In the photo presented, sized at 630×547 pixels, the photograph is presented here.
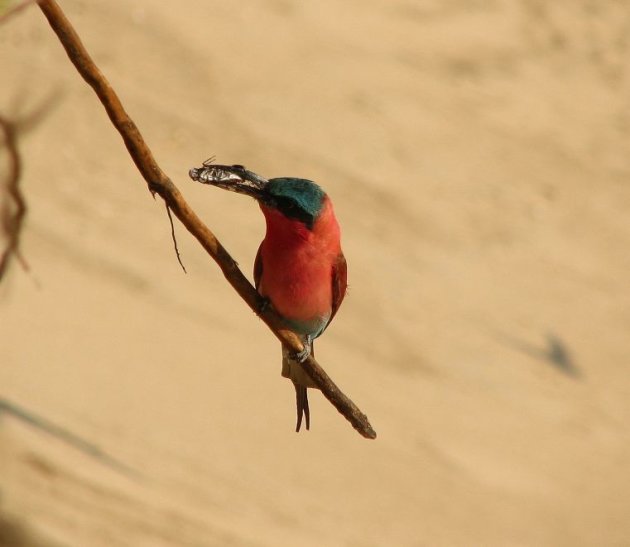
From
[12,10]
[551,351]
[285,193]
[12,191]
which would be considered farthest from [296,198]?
[551,351]

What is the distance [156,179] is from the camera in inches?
65.9

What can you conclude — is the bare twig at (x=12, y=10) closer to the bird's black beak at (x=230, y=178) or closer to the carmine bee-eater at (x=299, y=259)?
the bird's black beak at (x=230, y=178)

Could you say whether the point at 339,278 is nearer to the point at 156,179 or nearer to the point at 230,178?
the point at 230,178

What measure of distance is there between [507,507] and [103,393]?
7.92ft

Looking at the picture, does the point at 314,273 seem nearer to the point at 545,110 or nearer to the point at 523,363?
the point at 523,363

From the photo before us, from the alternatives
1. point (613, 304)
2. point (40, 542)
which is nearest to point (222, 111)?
point (613, 304)

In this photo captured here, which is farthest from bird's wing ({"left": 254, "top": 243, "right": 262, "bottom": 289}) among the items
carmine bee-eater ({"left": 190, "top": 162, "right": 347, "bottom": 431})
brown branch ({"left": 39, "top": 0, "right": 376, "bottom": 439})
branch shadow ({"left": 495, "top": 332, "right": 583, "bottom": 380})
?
branch shadow ({"left": 495, "top": 332, "right": 583, "bottom": 380})

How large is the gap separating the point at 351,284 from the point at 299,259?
4.43 metres

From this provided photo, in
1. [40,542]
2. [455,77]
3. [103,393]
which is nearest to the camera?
[40,542]

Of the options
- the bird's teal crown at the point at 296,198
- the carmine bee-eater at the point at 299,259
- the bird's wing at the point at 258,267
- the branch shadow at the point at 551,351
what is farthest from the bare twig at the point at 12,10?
the branch shadow at the point at 551,351

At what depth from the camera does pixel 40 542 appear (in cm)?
511

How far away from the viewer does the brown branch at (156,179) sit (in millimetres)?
1499

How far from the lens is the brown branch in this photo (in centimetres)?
150

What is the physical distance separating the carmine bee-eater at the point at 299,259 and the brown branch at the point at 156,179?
0.97ft
